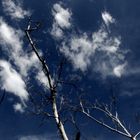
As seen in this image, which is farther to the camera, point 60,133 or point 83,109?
point 83,109

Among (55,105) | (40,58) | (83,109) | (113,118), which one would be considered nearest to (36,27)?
(40,58)

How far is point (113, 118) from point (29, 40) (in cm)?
483

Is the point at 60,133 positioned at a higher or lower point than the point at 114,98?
lower

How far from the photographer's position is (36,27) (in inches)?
442

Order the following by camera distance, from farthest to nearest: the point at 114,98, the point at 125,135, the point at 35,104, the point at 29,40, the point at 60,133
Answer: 1. the point at 114,98
2. the point at 35,104
3. the point at 29,40
4. the point at 125,135
5. the point at 60,133

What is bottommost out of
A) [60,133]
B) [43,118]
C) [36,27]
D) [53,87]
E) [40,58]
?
[60,133]

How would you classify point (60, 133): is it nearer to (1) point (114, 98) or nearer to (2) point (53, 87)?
(2) point (53, 87)

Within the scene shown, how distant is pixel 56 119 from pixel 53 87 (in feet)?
4.16

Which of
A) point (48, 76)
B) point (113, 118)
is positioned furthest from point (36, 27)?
point (113, 118)

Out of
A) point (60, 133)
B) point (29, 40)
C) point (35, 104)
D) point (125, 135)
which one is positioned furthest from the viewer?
point (35, 104)

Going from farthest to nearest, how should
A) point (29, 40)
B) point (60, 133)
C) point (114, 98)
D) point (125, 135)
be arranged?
1. point (114, 98)
2. point (29, 40)
3. point (125, 135)
4. point (60, 133)

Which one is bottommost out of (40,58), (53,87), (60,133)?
(60,133)

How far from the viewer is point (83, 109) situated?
12.3 metres

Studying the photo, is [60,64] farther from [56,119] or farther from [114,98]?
[114,98]
